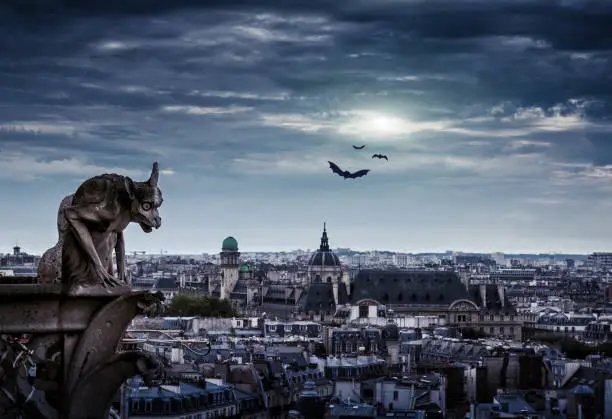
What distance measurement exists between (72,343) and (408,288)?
150886 millimetres

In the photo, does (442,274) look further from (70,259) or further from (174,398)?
(70,259)

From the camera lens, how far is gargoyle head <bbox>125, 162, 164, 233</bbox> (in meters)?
7.29

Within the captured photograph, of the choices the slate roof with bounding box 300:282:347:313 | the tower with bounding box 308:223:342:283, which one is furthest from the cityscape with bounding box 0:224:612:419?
the tower with bounding box 308:223:342:283

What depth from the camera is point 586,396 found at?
60.8 metres

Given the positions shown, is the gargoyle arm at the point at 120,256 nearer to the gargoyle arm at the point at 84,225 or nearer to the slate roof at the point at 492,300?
the gargoyle arm at the point at 84,225

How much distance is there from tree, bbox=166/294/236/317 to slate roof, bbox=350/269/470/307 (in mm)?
12096

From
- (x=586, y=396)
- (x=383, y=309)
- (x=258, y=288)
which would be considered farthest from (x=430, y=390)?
(x=258, y=288)

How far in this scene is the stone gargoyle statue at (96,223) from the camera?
723cm

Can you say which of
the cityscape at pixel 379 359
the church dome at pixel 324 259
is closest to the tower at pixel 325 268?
the church dome at pixel 324 259

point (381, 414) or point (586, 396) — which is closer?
point (381, 414)

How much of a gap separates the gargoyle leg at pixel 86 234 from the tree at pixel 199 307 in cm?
13165

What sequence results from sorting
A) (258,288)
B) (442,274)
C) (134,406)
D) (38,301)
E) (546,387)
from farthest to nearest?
(258,288) → (442,274) → (546,387) → (134,406) → (38,301)

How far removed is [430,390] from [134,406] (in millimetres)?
17330

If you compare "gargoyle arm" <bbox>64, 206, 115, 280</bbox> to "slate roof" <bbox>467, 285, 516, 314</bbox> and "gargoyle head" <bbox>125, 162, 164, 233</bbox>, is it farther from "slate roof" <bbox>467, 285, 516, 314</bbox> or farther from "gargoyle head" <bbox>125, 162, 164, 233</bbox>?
"slate roof" <bbox>467, 285, 516, 314</bbox>
